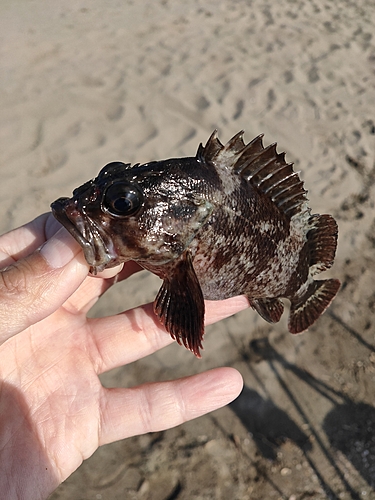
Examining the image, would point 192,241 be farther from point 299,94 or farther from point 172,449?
point 299,94

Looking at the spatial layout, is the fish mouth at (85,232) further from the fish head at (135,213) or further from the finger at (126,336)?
the finger at (126,336)

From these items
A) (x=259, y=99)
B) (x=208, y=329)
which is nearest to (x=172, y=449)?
(x=208, y=329)

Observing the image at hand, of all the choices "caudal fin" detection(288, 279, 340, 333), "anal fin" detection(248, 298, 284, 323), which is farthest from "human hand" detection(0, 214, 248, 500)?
"caudal fin" detection(288, 279, 340, 333)

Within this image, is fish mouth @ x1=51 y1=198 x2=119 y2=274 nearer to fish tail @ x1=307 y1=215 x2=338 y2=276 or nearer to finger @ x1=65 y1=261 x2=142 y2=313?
finger @ x1=65 y1=261 x2=142 y2=313

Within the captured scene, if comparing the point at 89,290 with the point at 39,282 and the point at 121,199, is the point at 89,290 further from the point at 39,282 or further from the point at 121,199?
the point at 121,199

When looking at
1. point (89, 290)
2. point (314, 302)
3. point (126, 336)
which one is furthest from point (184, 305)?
point (314, 302)

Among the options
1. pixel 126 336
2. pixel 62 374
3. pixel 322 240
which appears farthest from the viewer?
pixel 126 336

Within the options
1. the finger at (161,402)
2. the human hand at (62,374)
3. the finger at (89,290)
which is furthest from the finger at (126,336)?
the finger at (161,402)
